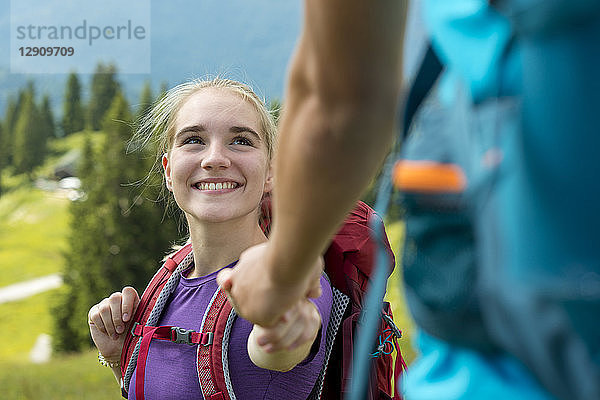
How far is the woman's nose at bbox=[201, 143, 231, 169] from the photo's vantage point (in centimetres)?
221

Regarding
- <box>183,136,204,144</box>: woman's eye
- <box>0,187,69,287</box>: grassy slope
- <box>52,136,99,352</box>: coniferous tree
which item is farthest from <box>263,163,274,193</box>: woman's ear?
<box>0,187,69,287</box>: grassy slope

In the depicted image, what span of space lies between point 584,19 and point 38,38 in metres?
10.9

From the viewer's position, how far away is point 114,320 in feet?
7.38

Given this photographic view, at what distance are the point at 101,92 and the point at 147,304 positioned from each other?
10278 mm

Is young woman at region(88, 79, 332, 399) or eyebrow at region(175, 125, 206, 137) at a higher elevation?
eyebrow at region(175, 125, 206, 137)

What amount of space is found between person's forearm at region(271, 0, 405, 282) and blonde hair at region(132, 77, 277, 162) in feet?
4.85

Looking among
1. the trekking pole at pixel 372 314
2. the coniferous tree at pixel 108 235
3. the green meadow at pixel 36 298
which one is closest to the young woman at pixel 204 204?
the trekking pole at pixel 372 314

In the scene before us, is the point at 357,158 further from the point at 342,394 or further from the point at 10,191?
the point at 10,191

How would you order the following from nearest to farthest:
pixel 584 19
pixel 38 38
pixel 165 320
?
pixel 584 19
pixel 165 320
pixel 38 38

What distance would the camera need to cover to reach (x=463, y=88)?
79 cm

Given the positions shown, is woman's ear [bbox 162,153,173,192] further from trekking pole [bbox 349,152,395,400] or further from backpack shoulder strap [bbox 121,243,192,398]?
trekking pole [bbox 349,152,395,400]

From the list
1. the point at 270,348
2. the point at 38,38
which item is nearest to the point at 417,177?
the point at 270,348

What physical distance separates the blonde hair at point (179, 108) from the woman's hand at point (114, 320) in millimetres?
494

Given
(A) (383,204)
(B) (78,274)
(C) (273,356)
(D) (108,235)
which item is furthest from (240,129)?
(B) (78,274)
